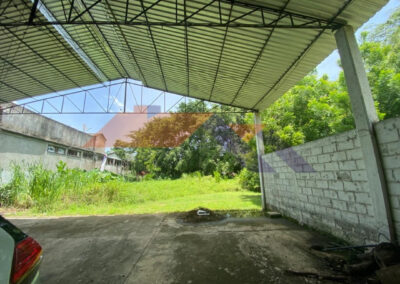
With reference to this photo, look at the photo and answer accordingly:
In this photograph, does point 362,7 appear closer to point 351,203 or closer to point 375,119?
point 375,119

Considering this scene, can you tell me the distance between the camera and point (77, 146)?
15.1 meters

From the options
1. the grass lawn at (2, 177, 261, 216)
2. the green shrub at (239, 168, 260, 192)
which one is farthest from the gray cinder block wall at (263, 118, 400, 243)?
the green shrub at (239, 168, 260, 192)

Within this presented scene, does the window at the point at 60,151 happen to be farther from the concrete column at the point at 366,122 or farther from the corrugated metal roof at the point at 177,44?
the concrete column at the point at 366,122

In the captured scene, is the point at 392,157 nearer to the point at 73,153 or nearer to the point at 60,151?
the point at 60,151

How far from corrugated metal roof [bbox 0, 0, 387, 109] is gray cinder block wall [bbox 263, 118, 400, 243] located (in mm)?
1963

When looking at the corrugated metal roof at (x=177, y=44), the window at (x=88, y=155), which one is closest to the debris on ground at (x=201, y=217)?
the corrugated metal roof at (x=177, y=44)

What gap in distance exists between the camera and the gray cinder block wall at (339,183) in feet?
8.05

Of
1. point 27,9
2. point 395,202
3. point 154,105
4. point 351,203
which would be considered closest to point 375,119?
point 395,202

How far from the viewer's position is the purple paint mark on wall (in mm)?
Answer: 4240

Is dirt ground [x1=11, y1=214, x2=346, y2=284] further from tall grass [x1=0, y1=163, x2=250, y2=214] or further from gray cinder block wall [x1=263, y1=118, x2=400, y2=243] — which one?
tall grass [x1=0, y1=163, x2=250, y2=214]

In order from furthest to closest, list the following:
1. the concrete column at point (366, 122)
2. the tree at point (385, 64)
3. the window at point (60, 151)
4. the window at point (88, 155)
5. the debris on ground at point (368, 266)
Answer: the window at point (88, 155), the window at point (60, 151), the tree at point (385, 64), the concrete column at point (366, 122), the debris on ground at point (368, 266)

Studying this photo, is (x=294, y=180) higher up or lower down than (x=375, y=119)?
lower down

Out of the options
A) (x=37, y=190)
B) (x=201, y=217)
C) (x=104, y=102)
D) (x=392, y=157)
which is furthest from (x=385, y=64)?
(x=37, y=190)

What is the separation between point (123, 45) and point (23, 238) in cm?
640
